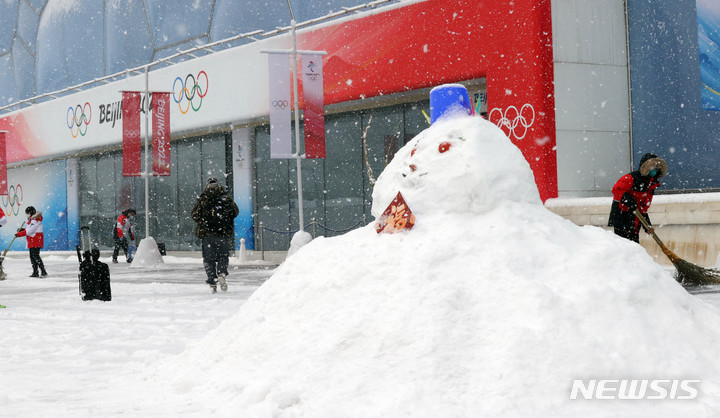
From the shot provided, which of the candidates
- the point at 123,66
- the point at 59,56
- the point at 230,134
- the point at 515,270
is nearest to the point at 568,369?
the point at 515,270

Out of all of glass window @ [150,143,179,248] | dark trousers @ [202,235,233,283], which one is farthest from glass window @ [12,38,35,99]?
dark trousers @ [202,235,233,283]

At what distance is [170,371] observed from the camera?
513 centimetres

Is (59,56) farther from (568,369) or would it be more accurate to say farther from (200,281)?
(568,369)

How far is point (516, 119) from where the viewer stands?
15117mm

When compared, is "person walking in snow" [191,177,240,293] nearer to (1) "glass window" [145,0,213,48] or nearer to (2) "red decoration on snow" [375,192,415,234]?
(2) "red decoration on snow" [375,192,415,234]

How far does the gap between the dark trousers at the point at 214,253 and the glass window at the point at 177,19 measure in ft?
49.3

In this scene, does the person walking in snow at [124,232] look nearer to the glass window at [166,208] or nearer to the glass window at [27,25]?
the glass window at [166,208]

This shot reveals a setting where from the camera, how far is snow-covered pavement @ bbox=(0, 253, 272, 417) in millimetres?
4754

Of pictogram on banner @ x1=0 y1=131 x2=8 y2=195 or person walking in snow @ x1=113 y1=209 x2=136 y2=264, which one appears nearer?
person walking in snow @ x1=113 y1=209 x2=136 y2=264

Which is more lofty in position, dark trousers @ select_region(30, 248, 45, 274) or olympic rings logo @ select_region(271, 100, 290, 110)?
olympic rings logo @ select_region(271, 100, 290, 110)

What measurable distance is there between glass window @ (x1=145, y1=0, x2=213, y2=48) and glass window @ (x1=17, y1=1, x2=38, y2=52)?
32.3ft

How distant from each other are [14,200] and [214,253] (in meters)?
26.3

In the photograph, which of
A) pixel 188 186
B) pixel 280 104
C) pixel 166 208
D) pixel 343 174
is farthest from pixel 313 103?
pixel 166 208

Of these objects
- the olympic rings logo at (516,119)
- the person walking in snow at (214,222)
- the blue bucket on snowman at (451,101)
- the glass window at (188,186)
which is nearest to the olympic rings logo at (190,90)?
the glass window at (188,186)
